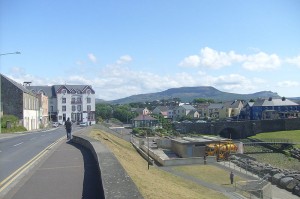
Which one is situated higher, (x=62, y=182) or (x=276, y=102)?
(x=276, y=102)

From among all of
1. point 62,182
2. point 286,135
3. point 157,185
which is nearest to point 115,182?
point 62,182

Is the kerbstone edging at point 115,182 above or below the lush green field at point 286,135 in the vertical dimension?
above

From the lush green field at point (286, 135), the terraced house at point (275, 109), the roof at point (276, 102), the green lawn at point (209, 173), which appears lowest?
the green lawn at point (209, 173)

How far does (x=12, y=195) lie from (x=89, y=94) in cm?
9254

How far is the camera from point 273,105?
116438 millimetres

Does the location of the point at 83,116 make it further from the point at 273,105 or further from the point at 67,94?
the point at 273,105

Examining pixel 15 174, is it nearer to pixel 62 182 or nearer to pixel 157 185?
pixel 62 182

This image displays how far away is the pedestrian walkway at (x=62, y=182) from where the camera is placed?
33.6ft

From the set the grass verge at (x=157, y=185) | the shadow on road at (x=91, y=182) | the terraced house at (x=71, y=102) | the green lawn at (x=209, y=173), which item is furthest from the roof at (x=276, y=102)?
the shadow on road at (x=91, y=182)

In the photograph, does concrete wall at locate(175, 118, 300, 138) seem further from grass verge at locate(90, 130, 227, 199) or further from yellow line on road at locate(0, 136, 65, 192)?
yellow line on road at locate(0, 136, 65, 192)

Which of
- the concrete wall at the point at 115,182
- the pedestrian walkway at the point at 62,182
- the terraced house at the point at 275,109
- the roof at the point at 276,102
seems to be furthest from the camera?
the roof at the point at 276,102

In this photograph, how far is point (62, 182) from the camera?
11.9 meters

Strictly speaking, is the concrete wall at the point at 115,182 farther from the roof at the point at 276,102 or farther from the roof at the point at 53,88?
the roof at the point at 276,102

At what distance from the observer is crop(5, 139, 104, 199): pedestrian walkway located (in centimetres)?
1025
